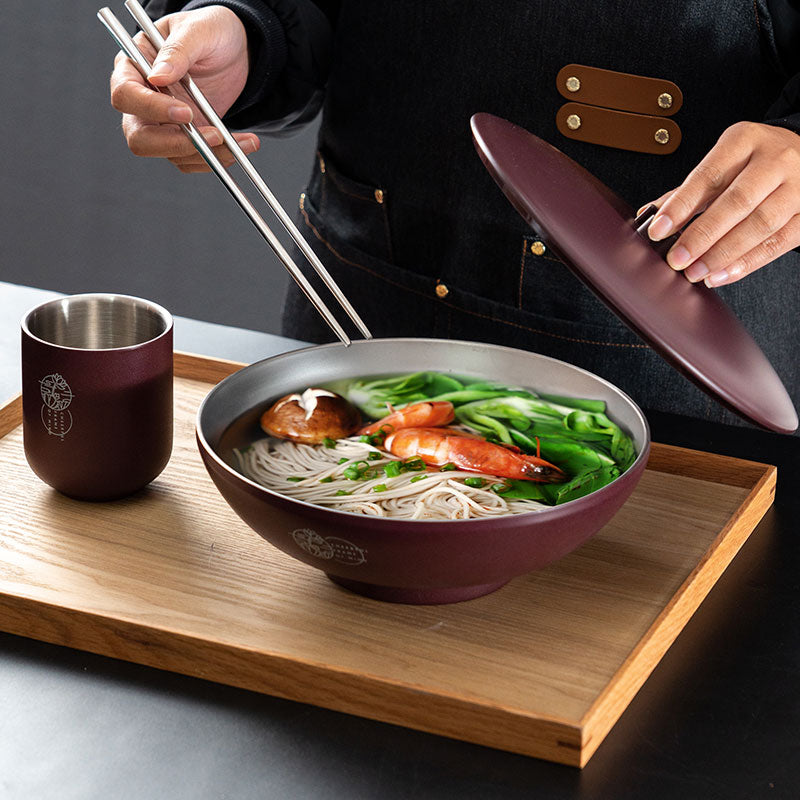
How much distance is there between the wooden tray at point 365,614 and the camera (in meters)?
0.93

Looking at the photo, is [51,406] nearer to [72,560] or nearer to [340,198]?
[72,560]

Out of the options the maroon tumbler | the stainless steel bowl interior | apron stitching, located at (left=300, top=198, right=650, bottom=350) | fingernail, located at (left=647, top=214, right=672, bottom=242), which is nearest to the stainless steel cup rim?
the maroon tumbler

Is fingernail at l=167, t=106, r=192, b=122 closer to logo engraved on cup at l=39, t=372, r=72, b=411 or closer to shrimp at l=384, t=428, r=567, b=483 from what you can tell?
logo engraved on cup at l=39, t=372, r=72, b=411

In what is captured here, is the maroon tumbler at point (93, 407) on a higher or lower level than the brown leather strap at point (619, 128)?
lower

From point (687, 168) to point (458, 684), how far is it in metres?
0.94

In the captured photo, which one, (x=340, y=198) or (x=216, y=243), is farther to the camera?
(x=216, y=243)

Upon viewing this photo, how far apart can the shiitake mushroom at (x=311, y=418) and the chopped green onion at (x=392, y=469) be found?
104 mm

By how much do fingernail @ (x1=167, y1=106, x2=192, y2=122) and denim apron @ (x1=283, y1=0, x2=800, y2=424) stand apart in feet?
1.84

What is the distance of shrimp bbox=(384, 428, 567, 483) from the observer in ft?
3.64

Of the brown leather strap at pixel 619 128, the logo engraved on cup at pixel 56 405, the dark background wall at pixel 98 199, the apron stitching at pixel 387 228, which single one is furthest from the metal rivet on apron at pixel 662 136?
the dark background wall at pixel 98 199

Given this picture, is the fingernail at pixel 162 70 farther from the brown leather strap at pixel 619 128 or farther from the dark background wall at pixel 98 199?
the dark background wall at pixel 98 199

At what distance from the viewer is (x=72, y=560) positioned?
1.12m

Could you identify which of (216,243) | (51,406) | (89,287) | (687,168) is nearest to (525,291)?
(687,168)

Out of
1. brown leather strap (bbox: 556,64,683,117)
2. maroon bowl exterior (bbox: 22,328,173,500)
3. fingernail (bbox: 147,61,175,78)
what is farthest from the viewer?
brown leather strap (bbox: 556,64,683,117)
